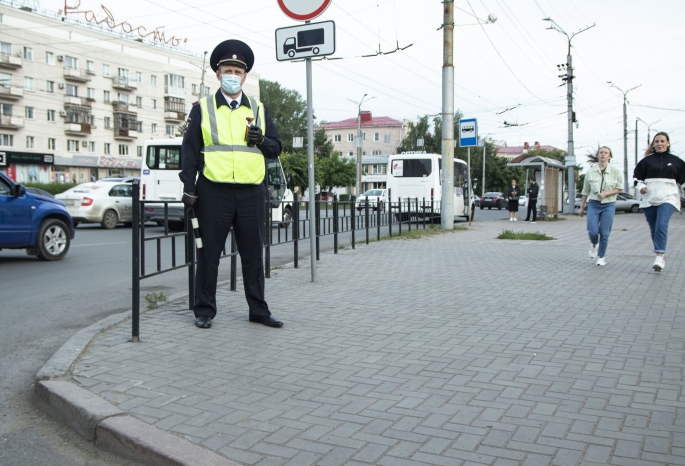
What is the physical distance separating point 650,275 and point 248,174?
20.3 feet

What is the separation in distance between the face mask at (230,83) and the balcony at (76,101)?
188ft

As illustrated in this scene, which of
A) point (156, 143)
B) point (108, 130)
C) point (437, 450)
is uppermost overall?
point (108, 130)

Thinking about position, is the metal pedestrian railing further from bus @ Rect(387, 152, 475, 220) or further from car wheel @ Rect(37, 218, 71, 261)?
bus @ Rect(387, 152, 475, 220)

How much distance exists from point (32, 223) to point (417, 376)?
8565mm

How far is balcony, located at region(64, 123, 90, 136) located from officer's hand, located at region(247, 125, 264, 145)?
57316 mm

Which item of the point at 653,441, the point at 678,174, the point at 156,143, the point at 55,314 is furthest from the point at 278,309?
the point at 156,143

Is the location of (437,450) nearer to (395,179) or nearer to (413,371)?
(413,371)

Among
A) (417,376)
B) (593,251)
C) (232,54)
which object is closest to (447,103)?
(593,251)

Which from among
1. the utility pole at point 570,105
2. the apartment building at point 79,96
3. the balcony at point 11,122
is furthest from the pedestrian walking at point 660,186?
the balcony at point 11,122

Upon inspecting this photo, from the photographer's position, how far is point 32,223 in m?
10.6

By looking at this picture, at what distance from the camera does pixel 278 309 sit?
250 inches

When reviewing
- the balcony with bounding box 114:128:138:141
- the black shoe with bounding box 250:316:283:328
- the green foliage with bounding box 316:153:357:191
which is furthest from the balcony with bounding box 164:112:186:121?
the black shoe with bounding box 250:316:283:328

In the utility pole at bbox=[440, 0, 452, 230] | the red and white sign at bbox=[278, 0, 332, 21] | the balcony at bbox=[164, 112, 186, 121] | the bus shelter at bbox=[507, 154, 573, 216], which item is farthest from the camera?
the balcony at bbox=[164, 112, 186, 121]

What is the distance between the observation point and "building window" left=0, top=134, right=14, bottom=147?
2064 inches
